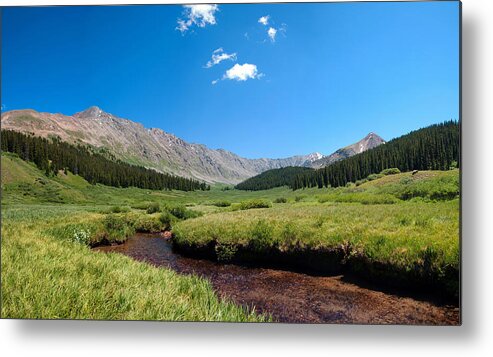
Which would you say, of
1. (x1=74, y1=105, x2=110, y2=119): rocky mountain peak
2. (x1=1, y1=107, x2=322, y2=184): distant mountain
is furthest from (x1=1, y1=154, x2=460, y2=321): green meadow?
(x1=74, y1=105, x2=110, y2=119): rocky mountain peak

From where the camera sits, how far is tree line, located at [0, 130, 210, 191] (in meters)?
4.49

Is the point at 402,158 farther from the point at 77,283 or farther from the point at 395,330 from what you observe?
the point at 77,283

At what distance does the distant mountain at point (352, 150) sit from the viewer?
4297mm

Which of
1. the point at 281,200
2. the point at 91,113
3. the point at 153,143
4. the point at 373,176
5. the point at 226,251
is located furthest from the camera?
the point at 226,251

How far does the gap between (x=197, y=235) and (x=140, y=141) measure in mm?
1705

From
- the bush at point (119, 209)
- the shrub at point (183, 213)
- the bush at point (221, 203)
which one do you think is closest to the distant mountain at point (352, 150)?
the bush at point (221, 203)

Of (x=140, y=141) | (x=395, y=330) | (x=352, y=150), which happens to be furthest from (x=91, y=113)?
(x=395, y=330)

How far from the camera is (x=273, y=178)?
4652mm

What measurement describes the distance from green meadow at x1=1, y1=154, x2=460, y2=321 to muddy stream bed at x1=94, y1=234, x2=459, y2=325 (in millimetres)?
177

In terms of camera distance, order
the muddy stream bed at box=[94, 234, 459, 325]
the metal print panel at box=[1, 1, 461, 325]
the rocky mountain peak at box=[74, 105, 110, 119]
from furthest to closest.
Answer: the rocky mountain peak at box=[74, 105, 110, 119] < the metal print panel at box=[1, 1, 461, 325] < the muddy stream bed at box=[94, 234, 459, 325]

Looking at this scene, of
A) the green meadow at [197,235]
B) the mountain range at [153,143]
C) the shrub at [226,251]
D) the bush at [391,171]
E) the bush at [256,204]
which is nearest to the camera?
the green meadow at [197,235]

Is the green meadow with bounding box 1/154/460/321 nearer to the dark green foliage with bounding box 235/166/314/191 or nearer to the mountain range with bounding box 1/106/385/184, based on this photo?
the dark green foliage with bounding box 235/166/314/191

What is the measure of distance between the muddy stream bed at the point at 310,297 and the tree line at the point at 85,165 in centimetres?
90

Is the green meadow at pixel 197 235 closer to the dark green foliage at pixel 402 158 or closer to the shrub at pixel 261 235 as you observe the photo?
the shrub at pixel 261 235
